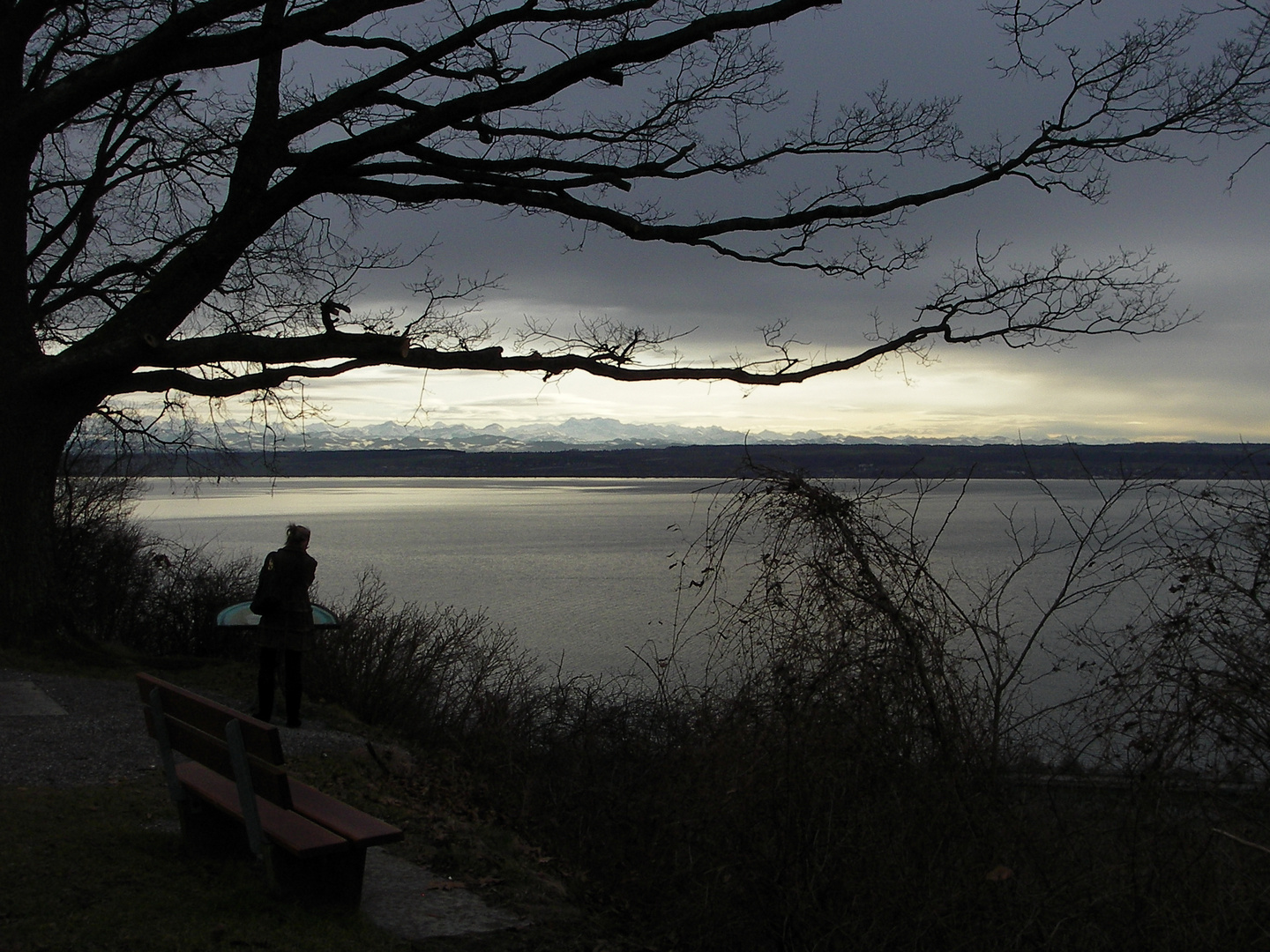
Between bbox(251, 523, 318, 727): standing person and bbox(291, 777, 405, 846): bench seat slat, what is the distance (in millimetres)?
4250

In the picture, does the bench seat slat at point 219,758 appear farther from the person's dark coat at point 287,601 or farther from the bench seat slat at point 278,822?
the person's dark coat at point 287,601

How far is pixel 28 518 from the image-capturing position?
468 inches

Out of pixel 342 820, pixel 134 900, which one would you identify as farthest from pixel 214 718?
pixel 134 900

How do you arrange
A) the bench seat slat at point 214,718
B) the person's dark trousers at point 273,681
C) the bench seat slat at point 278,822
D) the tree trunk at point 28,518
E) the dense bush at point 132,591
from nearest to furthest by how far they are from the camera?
the bench seat slat at point 214,718 → the bench seat slat at point 278,822 → the person's dark trousers at point 273,681 → the tree trunk at point 28,518 → the dense bush at point 132,591

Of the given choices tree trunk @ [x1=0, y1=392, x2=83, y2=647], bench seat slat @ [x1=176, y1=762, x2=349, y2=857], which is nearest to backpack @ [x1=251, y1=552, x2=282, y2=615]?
bench seat slat @ [x1=176, y1=762, x2=349, y2=857]

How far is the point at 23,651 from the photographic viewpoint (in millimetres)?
11711

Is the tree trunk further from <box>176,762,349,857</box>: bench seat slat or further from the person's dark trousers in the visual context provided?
<box>176,762,349,857</box>: bench seat slat

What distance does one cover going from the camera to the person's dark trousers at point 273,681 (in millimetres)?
10000

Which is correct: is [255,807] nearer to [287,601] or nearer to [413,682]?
[287,601]

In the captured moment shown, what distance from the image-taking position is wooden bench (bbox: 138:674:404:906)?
16.4 feet

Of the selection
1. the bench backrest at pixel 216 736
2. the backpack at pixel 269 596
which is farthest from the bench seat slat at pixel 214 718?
the backpack at pixel 269 596

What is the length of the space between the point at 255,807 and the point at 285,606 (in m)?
4.88

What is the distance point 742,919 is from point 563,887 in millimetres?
1550

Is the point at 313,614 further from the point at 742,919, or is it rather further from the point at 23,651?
the point at 742,919
